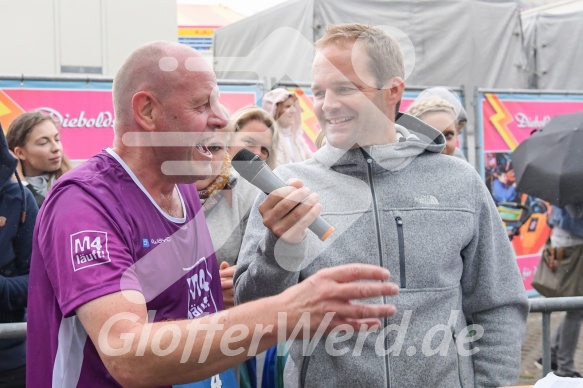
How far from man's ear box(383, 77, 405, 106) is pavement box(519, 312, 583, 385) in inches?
140

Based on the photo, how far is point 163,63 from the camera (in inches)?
77.0

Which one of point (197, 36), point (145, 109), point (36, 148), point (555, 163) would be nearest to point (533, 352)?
point (555, 163)

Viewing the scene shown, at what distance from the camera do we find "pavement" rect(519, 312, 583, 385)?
5.54 meters

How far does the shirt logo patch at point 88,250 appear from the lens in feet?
5.35

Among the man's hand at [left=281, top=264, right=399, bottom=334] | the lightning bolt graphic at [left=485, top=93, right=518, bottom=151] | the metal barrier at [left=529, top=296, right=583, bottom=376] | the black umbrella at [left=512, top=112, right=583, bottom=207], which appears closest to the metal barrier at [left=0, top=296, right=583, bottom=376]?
the metal barrier at [left=529, top=296, right=583, bottom=376]

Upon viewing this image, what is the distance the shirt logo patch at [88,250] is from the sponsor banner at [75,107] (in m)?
4.00

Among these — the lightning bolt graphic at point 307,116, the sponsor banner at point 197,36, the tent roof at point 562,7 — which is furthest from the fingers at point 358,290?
the sponsor banner at point 197,36

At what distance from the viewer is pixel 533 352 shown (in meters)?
6.26

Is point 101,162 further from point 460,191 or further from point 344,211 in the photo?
point 460,191

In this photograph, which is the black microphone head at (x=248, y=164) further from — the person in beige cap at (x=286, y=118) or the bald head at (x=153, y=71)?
the person in beige cap at (x=286, y=118)

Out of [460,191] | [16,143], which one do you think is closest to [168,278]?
[460,191]

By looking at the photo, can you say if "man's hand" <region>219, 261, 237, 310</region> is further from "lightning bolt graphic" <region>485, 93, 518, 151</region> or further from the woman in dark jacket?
"lightning bolt graphic" <region>485, 93, 518, 151</region>

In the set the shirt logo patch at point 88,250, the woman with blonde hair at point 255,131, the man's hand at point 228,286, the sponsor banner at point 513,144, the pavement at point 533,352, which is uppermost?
the shirt logo patch at point 88,250

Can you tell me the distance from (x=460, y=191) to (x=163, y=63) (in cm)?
102
